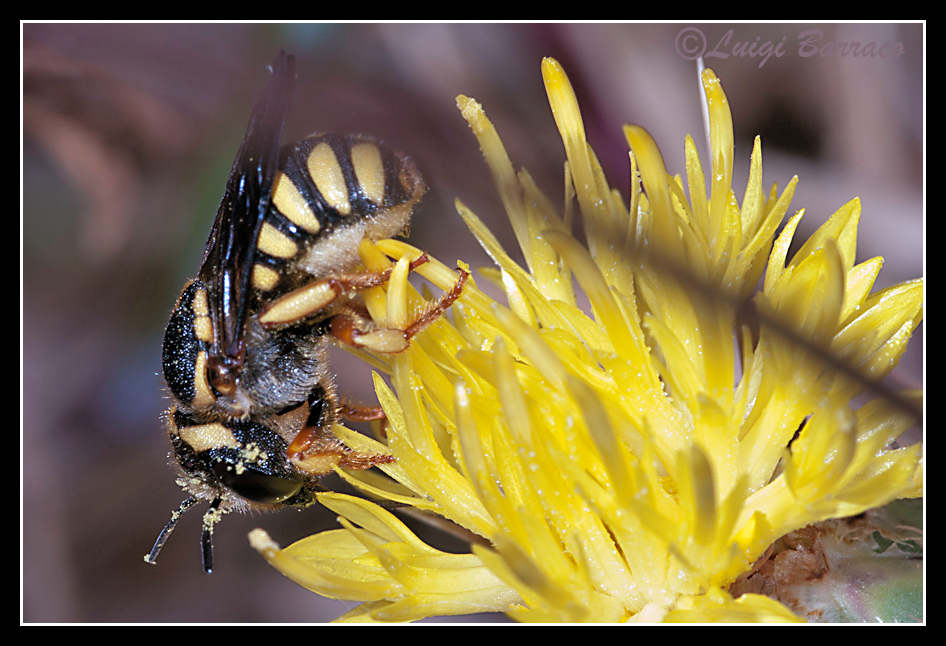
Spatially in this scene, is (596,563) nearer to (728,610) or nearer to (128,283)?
(728,610)

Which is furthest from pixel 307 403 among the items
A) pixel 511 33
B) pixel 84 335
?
pixel 84 335

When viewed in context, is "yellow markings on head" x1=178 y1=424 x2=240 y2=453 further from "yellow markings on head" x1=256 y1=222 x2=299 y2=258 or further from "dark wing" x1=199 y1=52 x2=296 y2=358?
"yellow markings on head" x1=256 y1=222 x2=299 y2=258

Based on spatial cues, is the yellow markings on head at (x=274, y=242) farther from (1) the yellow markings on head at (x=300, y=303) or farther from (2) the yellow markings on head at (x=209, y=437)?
(2) the yellow markings on head at (x=209, y=437)

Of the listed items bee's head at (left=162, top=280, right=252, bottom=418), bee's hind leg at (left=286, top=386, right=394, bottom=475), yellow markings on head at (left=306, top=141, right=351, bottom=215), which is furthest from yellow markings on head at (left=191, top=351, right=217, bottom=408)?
yellow markings on head at (left=306, top=141, right=351, bottom=215)

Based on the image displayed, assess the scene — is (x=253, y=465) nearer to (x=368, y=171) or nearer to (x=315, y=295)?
(x=315, y=295)

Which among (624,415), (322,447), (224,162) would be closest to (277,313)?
(322,447)
